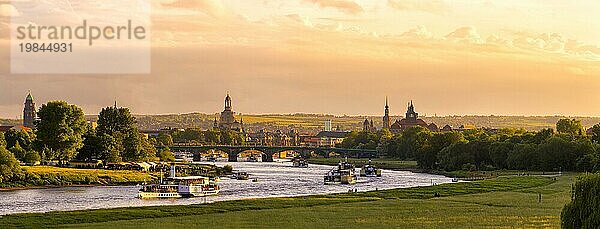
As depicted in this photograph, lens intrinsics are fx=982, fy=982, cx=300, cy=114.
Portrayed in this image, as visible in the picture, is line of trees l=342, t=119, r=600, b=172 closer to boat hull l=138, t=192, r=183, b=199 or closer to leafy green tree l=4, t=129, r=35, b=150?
boat hull l=138, t=192, r=183, b=199

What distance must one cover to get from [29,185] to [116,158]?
115 ft

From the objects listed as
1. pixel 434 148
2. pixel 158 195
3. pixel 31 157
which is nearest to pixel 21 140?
pixel 31 157

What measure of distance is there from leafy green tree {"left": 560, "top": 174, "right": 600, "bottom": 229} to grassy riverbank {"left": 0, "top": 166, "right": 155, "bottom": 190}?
278 ft

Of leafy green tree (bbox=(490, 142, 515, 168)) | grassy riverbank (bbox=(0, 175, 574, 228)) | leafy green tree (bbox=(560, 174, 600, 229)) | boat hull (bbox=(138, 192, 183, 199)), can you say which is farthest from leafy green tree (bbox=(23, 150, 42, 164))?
leafy green tree (bbox=(560, 174, 600, 229))

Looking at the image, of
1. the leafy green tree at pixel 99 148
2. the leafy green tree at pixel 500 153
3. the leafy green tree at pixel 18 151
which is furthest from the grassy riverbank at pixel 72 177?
the leafy green tree at pixel 500 153

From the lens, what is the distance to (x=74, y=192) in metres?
108

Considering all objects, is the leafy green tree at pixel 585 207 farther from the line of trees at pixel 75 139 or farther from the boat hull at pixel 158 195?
the line of trees at pixel 75 139

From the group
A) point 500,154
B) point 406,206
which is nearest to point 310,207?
point 406,206

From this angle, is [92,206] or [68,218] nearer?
[68,218]

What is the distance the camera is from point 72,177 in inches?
4985

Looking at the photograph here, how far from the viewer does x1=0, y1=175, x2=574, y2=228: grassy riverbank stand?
198 ft

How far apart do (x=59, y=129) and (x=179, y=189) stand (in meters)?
38.3

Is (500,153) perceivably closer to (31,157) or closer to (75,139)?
(75,139)

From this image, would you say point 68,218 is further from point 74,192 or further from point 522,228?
point 74,192
